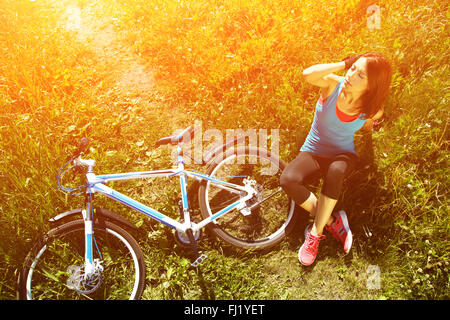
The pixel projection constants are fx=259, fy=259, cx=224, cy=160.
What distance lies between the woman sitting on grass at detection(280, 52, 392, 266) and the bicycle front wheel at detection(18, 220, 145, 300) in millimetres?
1965

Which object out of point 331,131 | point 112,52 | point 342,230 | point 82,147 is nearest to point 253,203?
point 342,230

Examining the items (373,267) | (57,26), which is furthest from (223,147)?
(57,26)

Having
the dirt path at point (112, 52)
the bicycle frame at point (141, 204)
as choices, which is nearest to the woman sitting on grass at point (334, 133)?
the bicycle frame at point (141, 204)

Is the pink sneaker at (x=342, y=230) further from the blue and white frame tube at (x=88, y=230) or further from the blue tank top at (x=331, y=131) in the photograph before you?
the blue and white frame tube at (x=88, y=230)

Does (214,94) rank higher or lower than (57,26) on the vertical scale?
lower

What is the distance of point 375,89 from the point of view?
100 inches

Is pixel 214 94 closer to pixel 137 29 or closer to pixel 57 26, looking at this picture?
pixel 137 29

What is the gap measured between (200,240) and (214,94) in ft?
7.66

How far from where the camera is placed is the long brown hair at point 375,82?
7.97 feet

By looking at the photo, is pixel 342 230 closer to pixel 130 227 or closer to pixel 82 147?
pixel 130 227

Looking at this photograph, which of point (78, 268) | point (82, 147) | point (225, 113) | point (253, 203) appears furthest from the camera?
point (225, 113)

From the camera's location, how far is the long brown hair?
7.97 feet

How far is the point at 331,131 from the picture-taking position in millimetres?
2893

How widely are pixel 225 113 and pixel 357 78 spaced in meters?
2.04
